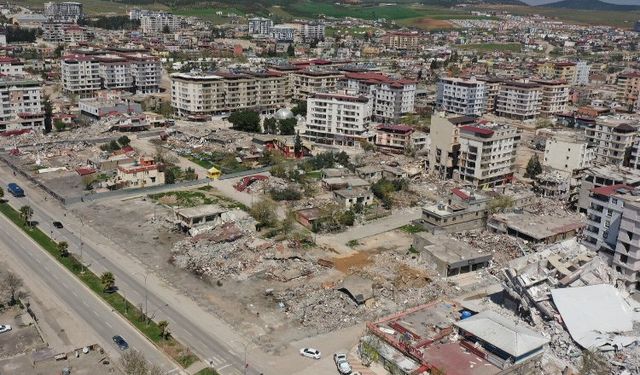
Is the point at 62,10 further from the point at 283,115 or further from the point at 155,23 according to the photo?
the point at 283,115

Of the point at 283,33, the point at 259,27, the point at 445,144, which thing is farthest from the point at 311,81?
the point at 259,27

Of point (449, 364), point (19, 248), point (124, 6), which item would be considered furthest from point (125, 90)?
point (124, 6)

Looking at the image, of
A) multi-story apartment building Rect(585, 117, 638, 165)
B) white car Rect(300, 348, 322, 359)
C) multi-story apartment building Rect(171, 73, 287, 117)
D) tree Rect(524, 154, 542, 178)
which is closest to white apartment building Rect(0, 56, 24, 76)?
multi-story apartment building Rect(171, 73, 287, 117)

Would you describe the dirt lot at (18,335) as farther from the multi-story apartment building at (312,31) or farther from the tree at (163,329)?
the multi-story apartment building at (312,31)

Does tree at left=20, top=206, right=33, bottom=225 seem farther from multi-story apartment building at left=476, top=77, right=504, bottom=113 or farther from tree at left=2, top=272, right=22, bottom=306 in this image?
multi-story apartment building at left=476, top=77, right=504, bottom=113

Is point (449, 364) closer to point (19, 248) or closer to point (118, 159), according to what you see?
point (19, 248)

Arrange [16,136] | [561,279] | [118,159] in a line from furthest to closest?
[16,136] → [118,159] → [561,279]
